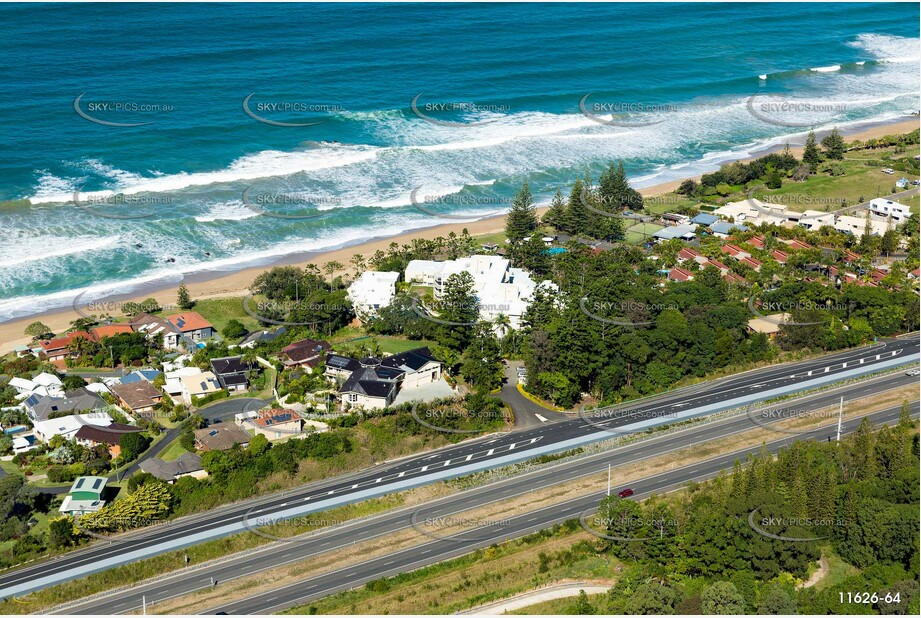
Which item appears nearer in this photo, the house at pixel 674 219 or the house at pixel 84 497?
the house at pixel 84 497

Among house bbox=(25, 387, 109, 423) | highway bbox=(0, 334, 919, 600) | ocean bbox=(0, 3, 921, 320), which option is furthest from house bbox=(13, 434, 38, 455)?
ocean bbox=(0, 3, 921, 320)

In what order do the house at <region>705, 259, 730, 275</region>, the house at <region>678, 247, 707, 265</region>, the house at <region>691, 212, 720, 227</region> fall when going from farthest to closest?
the house at <region>691, 212, 720, 227</region> → the house at <region>678, 247, 707, 265</region> → the house at <region>705, 259, 730, 275</region>

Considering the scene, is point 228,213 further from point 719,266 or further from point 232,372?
point 719,266

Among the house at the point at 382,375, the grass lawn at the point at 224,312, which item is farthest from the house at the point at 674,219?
the grass lawn at the point at 224,312

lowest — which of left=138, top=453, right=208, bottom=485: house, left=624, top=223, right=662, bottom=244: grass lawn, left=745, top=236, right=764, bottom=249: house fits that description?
left=745, top=236, right=764, bottom=249: house

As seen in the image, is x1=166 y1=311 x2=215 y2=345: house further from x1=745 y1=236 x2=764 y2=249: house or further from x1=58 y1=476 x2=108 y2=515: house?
x1=745 y1=236 x2=764 y2=249: house

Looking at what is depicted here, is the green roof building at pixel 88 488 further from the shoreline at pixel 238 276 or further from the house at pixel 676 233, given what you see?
the house at pixel 676 233

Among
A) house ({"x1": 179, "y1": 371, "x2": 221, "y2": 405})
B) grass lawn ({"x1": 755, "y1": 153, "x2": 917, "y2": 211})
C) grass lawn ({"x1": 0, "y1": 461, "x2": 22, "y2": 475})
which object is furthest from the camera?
grass lawn ({"x1": 755, "y1": 153, "x2": 917, "y2": 211})
